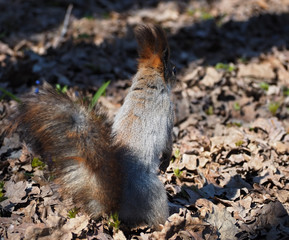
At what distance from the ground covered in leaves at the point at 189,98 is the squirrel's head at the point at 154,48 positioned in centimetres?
95

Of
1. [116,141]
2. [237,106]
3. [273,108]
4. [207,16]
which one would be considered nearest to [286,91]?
[273,108]

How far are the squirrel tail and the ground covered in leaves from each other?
30 cm

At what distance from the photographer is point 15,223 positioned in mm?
2756

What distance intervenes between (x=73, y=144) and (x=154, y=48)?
1047mm

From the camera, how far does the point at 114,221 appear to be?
2.71 m

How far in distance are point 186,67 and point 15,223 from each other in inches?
151

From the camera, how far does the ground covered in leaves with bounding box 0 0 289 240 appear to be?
2.88 m

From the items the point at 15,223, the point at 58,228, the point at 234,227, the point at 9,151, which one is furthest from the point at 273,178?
the point at 9,151

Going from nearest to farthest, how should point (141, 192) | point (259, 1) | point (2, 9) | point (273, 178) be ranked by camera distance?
point (141, 192) → point (273, 178) → point (2, 9) → point (259, 1)

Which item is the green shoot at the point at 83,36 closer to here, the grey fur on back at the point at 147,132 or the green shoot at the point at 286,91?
the green shoot at the point at 286,91

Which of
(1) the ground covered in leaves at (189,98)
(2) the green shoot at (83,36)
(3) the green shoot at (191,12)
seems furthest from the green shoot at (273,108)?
(3) the green shoot at (191,12)

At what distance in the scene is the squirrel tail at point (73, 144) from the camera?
2.38 meters

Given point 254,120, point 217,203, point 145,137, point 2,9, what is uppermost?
point 2,9

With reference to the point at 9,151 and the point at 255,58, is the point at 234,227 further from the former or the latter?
the point at 255,58
